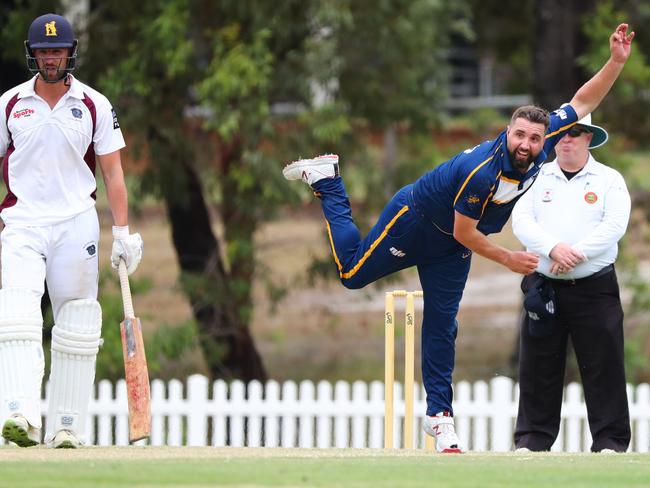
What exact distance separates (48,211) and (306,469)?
1907 mm

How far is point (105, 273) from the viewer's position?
1308 centimetres

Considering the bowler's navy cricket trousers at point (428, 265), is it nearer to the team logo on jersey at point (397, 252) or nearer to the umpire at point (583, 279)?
the team logo on jersey at point (397, 252)

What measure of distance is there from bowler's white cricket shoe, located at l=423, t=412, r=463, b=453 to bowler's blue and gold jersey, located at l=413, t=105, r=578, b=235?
1012mm

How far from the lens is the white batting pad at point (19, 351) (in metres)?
6.57

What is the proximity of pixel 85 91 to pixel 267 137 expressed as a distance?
6.00m

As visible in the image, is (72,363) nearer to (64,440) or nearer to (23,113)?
(64,440)

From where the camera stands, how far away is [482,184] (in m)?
6.68

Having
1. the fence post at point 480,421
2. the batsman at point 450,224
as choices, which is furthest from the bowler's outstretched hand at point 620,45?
the fence post at point 480,421

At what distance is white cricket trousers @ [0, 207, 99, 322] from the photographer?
6.67m

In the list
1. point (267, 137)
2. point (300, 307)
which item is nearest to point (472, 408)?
point (267, 137)

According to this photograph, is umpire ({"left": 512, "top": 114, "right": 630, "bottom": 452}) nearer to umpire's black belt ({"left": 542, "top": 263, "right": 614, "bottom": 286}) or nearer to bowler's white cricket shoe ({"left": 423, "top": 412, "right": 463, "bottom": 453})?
umpire's black belt ({"left": 542, "top": 263, "right": 614, "bottom": 286})

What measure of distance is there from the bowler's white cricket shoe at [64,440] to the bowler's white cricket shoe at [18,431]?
40 centimetres

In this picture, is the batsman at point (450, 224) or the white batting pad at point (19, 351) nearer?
the white batting pad at point (19, 351)

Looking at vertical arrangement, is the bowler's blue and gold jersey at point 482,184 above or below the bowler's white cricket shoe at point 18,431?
above
